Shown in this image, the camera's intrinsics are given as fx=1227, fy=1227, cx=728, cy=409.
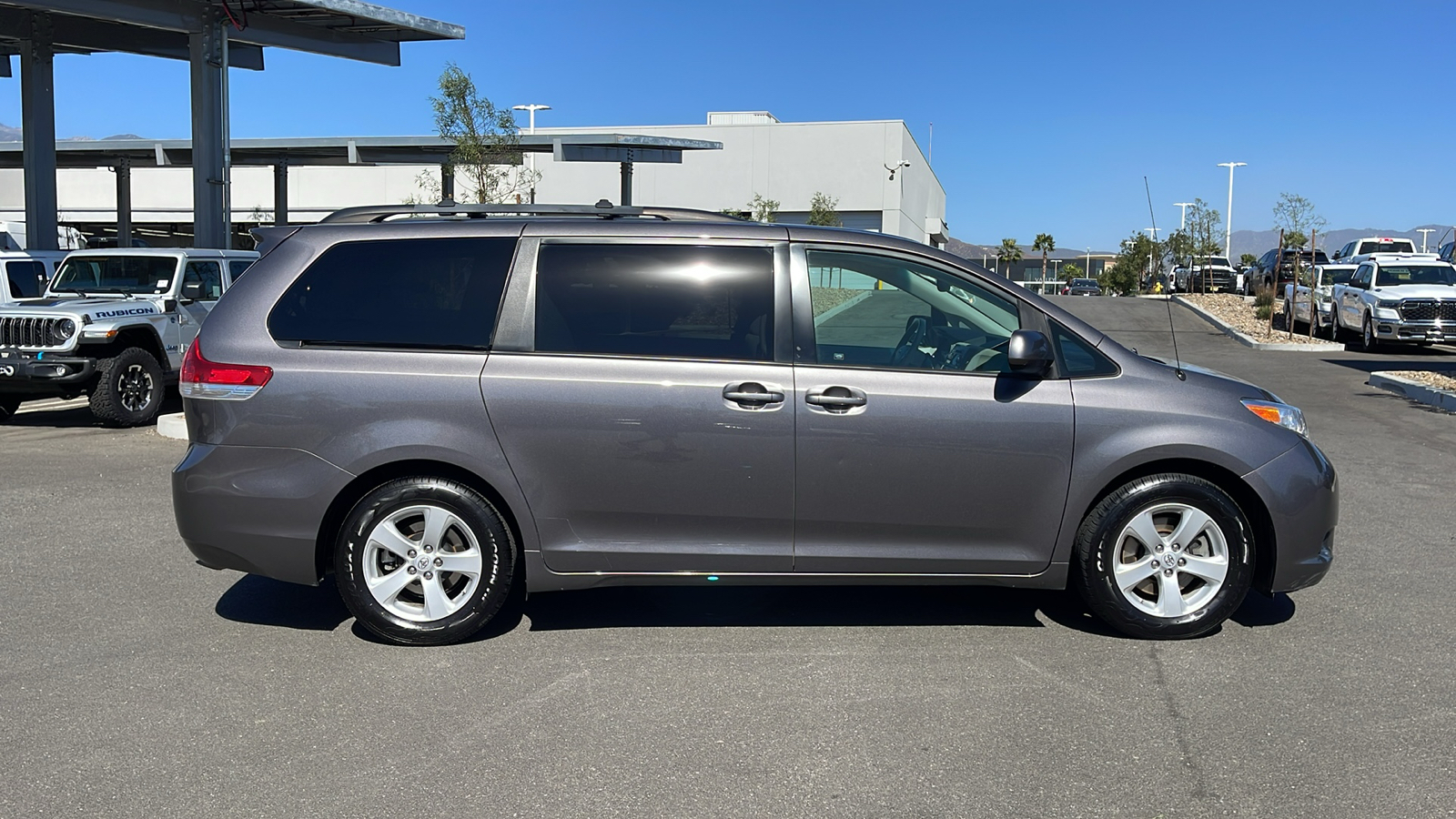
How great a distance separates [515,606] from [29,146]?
30.6 metres

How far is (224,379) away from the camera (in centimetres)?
527

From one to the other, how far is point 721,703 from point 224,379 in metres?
2.55

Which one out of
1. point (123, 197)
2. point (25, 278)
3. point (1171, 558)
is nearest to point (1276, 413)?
point (1171, 558)

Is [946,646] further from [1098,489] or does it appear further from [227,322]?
[227,322]

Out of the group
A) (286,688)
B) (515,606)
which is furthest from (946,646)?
(286,688)

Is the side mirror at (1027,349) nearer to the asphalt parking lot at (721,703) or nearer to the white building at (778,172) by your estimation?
the asphalt parking lot at (721,703)

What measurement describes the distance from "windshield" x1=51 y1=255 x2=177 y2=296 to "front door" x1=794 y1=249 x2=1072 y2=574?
10.6 meters

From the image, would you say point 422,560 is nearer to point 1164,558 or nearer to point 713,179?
point 1164,558

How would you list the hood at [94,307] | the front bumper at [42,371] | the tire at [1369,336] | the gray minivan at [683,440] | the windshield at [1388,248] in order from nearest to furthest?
the gray minivan at [683,440] → the front bumper at [42,371] → the hood at [94,307] → the tire at [1369,336] → the windshield at [1388,248]

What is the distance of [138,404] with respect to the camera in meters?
13.0

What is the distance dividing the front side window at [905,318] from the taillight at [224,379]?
2401mm

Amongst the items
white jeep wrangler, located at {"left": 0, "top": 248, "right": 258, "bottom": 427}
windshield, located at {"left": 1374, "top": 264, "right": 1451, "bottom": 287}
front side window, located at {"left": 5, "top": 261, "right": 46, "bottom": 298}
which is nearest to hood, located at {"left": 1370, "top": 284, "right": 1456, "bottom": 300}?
windshield, located at {"left": 1374, "top": 264, "right": 1451, "bottom": 287}

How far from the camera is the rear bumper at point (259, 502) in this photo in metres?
5.23

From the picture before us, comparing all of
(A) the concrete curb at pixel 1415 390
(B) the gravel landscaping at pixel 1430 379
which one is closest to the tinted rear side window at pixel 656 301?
(A) the concrete curb at pixel 1415 390
